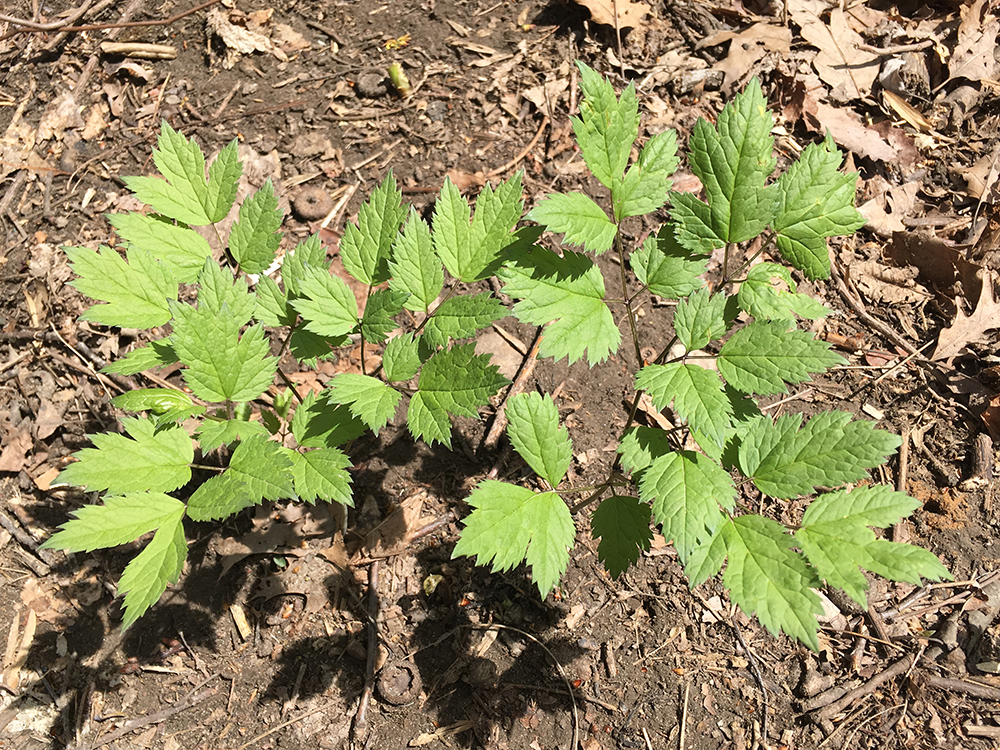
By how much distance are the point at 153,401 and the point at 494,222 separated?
1.21 meters

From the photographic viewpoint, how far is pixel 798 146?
3.41m

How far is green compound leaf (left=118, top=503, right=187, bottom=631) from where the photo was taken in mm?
1839

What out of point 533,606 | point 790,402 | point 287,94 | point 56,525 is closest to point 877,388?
point 790,402

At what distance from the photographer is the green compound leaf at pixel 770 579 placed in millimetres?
1655

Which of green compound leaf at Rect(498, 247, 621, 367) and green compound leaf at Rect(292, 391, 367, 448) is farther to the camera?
green compound leaf at Rect(292, 391, 367, 448)

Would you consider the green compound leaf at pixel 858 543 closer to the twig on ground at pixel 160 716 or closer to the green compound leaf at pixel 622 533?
the green compound leaf at pixel 622 533

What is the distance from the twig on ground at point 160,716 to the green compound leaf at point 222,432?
1.03 metres

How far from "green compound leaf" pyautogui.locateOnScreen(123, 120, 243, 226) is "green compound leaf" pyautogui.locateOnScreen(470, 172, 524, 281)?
874 mm

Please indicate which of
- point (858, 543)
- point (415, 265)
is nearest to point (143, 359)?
point (415, 265)

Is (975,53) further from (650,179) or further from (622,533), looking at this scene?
(622,533)

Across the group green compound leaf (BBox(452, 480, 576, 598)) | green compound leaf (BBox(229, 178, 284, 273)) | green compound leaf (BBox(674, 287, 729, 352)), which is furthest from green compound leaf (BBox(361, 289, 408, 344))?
green compound leaf (BBox(674, 287, 729, 352))

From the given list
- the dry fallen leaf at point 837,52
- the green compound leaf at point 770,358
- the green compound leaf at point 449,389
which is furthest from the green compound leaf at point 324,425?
the dry fallen leaf at point 837,52

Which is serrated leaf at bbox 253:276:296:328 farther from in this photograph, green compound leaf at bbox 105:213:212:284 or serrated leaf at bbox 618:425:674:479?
serrated leaf at bbox 618:425:674:479

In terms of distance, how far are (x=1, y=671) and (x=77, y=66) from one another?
3.04 meters
